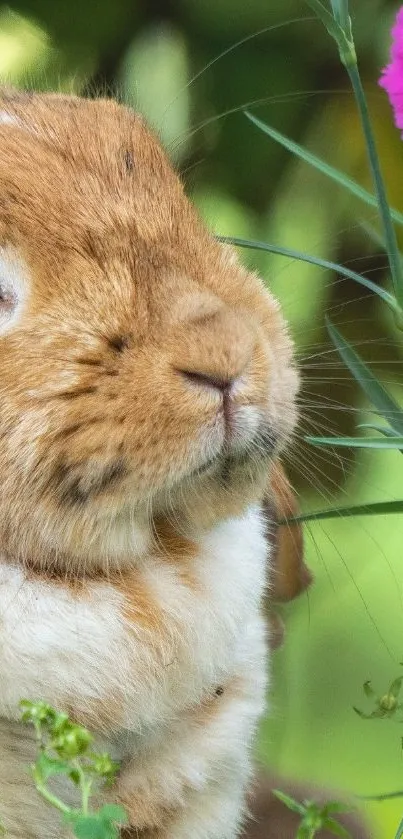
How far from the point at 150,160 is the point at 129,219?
7cm

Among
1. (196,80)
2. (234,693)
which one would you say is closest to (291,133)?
(196,80)

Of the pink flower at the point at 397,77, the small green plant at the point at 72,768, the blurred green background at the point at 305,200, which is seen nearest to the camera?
the small green plant at the point at 72,768

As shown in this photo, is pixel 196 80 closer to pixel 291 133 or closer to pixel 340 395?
pixel 291 133

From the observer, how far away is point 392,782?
0.75m

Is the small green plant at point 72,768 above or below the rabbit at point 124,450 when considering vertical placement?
below

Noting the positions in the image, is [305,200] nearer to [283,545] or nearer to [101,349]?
[283,545]

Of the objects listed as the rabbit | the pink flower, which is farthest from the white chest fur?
the pink flower

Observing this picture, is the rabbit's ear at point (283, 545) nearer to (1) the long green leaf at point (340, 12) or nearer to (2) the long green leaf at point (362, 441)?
(2) the long green leaf at point (362, 441)

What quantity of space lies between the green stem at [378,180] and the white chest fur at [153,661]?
0.15 meters

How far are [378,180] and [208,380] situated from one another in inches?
5.1

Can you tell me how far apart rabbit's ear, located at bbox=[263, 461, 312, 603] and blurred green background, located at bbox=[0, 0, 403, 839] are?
0.8 inches

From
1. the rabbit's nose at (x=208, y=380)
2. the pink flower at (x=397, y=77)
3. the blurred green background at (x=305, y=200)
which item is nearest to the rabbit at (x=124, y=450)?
the rabbit's nose at (x=208, y=380)

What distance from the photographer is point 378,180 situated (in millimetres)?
449

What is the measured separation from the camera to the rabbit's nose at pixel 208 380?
40 cm
